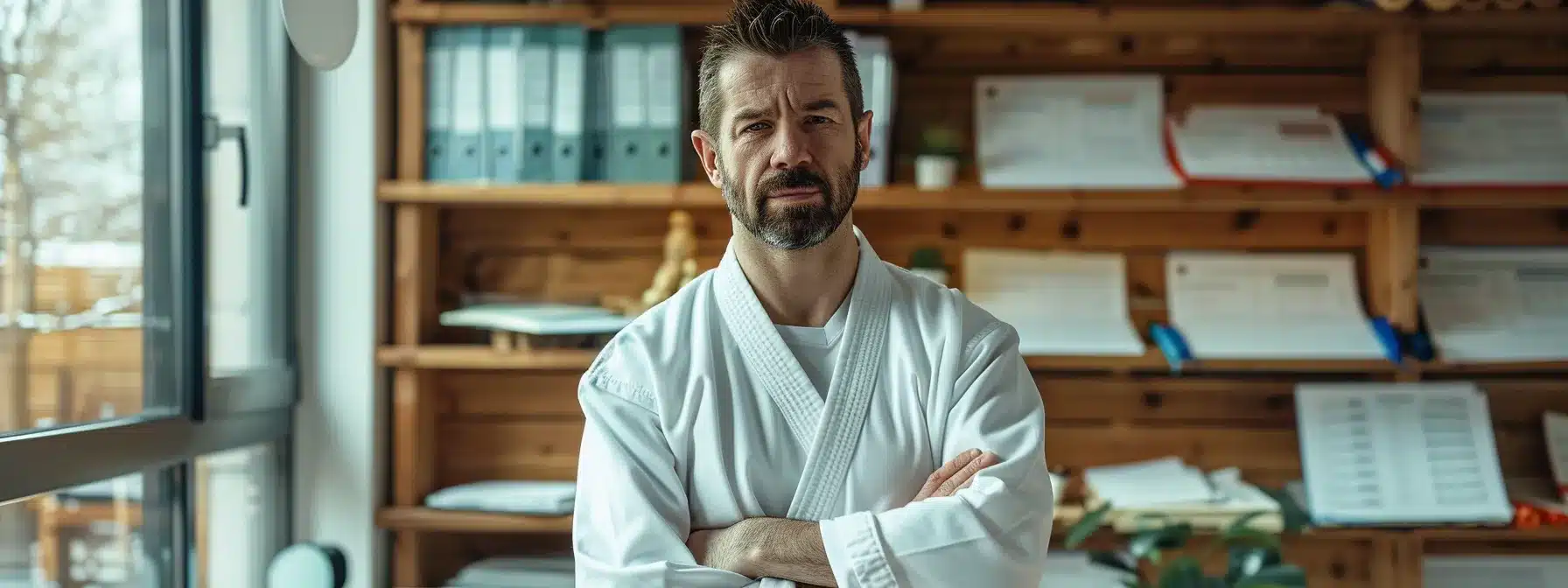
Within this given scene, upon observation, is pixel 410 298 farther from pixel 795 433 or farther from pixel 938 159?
pixel 795 433

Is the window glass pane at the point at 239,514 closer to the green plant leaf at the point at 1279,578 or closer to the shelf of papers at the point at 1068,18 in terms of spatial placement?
the shelf of papers at the point at 1068,18

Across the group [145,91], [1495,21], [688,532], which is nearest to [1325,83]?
[1495,21]

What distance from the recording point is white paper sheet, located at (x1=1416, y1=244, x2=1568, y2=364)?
8.52ft

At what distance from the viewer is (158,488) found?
2146 millimetres

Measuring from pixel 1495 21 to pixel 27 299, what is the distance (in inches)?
102

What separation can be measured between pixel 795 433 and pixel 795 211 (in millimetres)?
257

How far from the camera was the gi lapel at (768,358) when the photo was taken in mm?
1469

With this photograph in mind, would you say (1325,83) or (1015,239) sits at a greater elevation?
(1325,83)

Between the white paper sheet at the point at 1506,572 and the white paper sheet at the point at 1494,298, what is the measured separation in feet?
1.54

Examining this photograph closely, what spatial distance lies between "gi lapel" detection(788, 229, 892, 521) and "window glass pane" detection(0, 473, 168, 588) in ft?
3.62

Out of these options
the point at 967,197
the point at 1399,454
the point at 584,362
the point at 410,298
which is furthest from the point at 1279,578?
the point at 410,298

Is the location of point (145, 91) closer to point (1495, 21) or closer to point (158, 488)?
point (158, 488)

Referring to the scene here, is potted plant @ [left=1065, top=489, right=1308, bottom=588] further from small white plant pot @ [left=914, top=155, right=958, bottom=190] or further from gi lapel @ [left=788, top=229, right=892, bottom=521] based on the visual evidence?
gi lapel @ [left=788, top=229, right=892, bottom=521]

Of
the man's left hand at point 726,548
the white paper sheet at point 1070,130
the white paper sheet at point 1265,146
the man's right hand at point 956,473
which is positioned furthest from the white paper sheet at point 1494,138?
the man's left hand at point 726,548
